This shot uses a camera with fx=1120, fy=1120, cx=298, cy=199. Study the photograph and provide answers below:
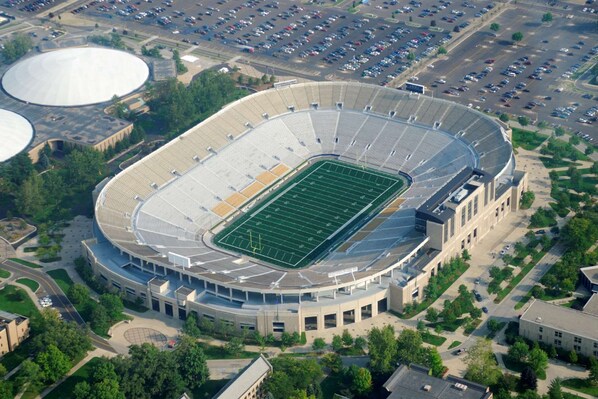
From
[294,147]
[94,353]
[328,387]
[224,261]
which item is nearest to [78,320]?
[94,353]

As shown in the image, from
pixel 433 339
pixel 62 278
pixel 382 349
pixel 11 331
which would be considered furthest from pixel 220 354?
pixel 62 278

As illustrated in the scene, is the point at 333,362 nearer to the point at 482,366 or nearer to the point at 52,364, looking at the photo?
the point at 482,366

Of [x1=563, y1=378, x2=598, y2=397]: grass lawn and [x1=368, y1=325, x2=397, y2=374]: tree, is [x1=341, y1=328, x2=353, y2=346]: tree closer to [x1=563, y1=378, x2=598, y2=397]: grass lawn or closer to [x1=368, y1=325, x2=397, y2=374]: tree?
[x1=368, y1=325, x2=397, y2=374]: tree

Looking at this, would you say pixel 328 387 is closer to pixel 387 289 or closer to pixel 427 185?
pixel 387 289

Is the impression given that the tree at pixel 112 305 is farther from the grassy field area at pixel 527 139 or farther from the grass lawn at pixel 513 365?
the grassy field area at pixel 527 139

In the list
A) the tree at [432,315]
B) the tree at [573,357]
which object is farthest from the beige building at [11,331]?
the tree at [573,357]

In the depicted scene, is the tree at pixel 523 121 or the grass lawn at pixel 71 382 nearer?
the grass lawn at pixel 71 382
